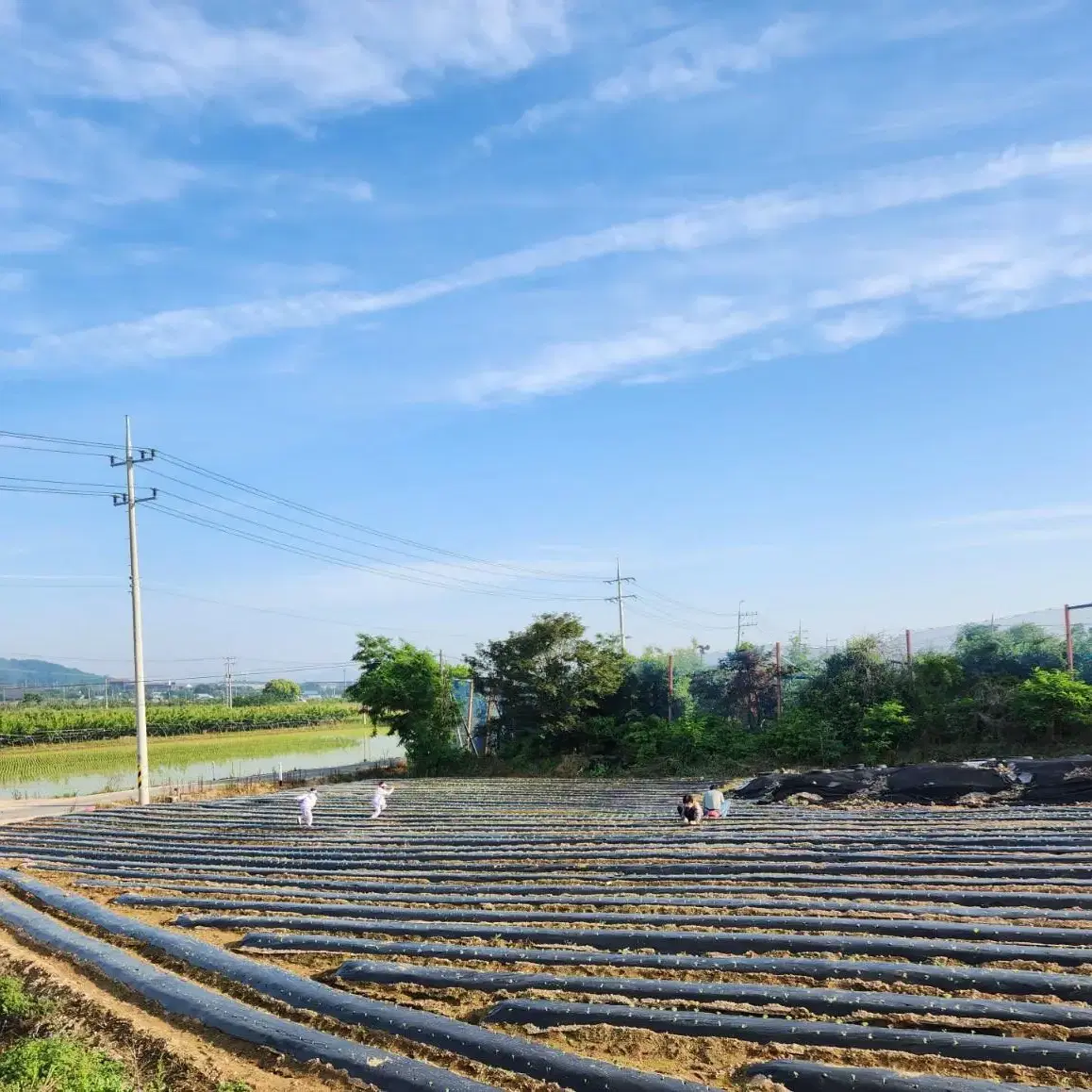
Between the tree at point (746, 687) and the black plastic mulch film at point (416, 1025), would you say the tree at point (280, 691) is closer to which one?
the tree at point (746, 687)

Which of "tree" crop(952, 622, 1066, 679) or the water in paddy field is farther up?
"tree" crop(952, 622, 1066, 679)

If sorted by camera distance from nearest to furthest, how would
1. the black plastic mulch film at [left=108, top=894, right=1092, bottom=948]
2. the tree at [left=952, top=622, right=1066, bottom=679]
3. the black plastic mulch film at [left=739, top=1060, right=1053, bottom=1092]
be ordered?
the black plastic mulch film at [left=739, top=1060, right=1053, bottom=1092] → the black plastic mulch film at [left=108, top=894, right=1092, bottom=948] → the tree at [left=952, top=622, right=1066, bottom=679]

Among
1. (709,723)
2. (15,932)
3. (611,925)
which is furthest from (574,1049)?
(709,723)

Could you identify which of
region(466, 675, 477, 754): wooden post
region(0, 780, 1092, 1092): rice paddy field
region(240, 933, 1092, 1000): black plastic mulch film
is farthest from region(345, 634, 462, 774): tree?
region(240, 933, 1092, 1000): black plastic mulch film

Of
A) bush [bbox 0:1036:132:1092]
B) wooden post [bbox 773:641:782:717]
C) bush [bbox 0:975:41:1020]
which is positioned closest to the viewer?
bush [bbox 0:1036:132:1092]

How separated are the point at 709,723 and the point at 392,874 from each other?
1329cm

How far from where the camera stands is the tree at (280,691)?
86762 millimetres

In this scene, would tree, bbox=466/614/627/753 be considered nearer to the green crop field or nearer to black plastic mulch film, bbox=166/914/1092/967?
the green crop field

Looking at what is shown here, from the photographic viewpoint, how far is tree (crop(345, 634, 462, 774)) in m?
24.6

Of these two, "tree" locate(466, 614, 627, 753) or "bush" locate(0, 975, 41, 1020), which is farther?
"tree" locate(466, 614, 627, 753)

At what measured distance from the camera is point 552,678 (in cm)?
2373

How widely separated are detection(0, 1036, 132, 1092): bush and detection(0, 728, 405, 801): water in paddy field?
19587 mm

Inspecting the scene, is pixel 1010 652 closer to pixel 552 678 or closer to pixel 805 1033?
pixel 552 678

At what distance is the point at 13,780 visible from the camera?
100ft
